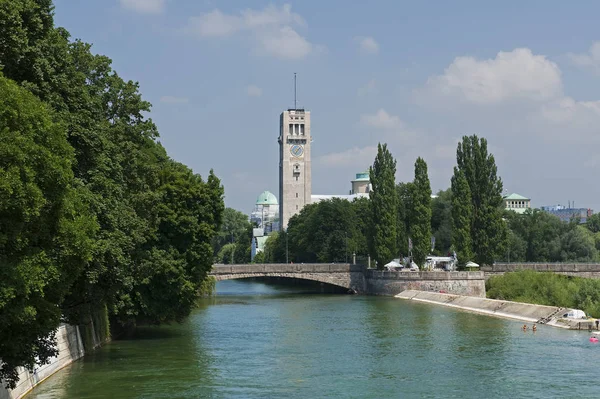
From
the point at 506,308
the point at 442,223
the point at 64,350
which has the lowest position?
the point at 64,350

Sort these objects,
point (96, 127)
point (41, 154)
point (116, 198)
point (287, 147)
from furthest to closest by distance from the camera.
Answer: point (287, 147) < point (116, 198) < point (96, 127) < point (41, 154)

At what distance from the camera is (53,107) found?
31.3 meters

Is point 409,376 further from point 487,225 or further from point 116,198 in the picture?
point 487,225

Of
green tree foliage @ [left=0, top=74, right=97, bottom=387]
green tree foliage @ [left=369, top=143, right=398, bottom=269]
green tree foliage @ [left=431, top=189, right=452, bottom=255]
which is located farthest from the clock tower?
green tree foliage @ [left=0, top=74, right=97, bottom=387]

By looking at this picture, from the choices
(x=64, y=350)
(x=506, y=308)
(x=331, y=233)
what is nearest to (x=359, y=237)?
(x=331, y=233)

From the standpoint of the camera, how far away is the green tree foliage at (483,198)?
9612cm

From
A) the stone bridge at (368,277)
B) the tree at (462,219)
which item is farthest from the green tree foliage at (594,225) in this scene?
the tree at (462,219)

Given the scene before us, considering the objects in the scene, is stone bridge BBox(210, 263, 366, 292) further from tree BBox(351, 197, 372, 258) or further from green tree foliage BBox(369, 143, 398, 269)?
tree BBox(351, 197, 372, 258)

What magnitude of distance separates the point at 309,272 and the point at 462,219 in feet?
70.8

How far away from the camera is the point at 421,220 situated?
327ft

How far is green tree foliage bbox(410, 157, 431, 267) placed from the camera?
99.2m

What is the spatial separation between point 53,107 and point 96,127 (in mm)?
3442

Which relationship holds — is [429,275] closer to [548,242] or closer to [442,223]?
[548,242]

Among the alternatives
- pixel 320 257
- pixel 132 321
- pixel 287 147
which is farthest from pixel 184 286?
pixel 287 147
